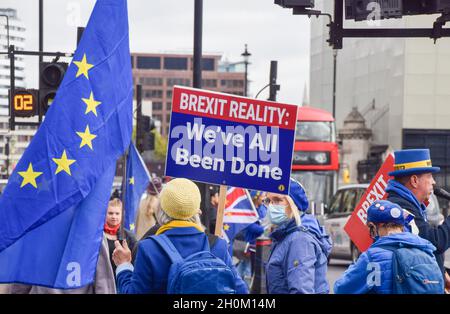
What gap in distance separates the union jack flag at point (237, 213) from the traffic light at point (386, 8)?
338 cm

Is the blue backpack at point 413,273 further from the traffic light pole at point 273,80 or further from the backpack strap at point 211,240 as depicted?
the traffic light pole at point 273,80

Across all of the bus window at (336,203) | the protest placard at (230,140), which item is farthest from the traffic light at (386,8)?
the bus window at (336,203)

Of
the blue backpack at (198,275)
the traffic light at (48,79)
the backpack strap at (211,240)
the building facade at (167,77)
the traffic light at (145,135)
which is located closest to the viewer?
the blue backpack at (198,275)

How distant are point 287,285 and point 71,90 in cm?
182

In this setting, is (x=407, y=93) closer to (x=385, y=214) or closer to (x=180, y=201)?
(x=385, y=214)

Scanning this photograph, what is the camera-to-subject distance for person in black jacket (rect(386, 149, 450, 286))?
6.65 meters

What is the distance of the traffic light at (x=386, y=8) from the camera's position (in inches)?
412

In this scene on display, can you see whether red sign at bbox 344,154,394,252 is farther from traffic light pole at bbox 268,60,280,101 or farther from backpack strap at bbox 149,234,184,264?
traffic light pole at bbox 268,60,280,101

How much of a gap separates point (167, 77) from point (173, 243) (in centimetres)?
17755

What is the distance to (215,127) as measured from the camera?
7.50 m

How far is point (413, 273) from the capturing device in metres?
5.35

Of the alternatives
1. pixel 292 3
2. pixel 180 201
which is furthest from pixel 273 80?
pixel 180 201
